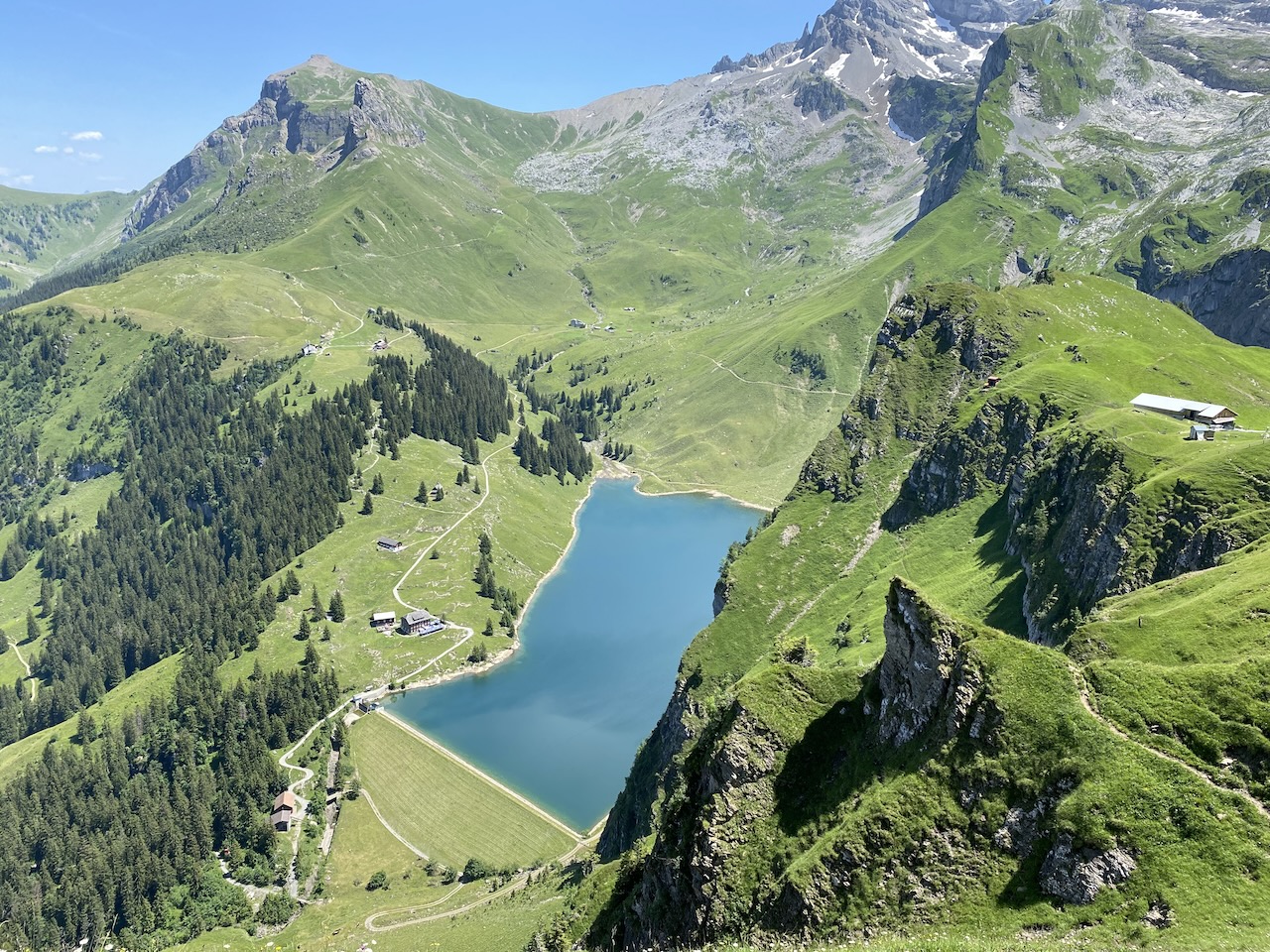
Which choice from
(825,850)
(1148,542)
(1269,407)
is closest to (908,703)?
(825,850)

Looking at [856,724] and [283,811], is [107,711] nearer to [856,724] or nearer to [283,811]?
[283,811]

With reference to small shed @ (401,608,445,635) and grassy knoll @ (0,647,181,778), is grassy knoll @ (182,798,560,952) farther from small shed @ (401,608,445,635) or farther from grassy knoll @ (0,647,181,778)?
grassy knoll @ (0,647,181,778)

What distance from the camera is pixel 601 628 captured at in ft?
596

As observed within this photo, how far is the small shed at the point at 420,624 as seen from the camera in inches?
6919

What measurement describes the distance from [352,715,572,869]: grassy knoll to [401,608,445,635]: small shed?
102 feet

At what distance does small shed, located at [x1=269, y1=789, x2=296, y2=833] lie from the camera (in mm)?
126562

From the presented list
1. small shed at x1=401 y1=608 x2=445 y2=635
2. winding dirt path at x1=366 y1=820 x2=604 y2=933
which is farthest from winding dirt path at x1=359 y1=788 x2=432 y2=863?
small shed at x1=401 y1=608 x2=445 y2=635

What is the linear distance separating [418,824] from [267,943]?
84.7ft

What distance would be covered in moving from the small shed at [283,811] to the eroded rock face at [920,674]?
118 metres

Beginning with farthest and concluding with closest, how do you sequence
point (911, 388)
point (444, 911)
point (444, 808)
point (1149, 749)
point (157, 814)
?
1. point (911, 388)
2. point (157, 814)
3. point (444, 808)
4. point (444, 911)
5. point (1149, 749)

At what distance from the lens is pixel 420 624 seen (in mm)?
176375

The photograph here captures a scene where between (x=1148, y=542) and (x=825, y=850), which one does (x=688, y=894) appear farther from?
(x=1148, y=542)

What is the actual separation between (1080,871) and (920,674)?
1063cm

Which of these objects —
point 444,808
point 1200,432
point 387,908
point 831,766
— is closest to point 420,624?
point 444,808
